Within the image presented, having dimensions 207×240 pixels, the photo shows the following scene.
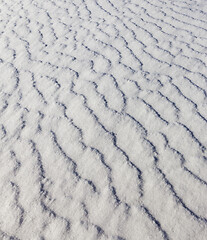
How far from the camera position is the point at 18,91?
115 inches

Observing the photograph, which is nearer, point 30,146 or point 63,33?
point 30,146

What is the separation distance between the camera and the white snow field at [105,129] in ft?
6.06

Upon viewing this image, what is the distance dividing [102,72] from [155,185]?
1.42 metres

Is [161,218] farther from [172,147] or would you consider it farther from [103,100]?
[103,100]

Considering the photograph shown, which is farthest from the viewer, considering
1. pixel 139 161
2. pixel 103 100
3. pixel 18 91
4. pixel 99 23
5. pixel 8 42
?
pixel 99 23

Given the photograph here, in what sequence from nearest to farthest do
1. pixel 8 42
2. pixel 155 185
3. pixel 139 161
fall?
pixel 155 185 < pixel 139 161 < pixel 8 42

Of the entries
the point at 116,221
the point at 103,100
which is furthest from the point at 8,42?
the point at 116,221

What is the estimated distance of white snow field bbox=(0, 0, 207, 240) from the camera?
1848mm

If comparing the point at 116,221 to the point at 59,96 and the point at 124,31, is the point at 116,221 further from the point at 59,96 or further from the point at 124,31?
the point at 124,31

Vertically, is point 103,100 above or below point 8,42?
above

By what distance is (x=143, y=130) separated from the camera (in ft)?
7.89

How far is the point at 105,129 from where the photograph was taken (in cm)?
244

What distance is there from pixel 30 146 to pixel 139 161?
2.55 ft

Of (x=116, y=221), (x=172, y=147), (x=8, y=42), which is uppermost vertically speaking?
(x=172, y=147)
